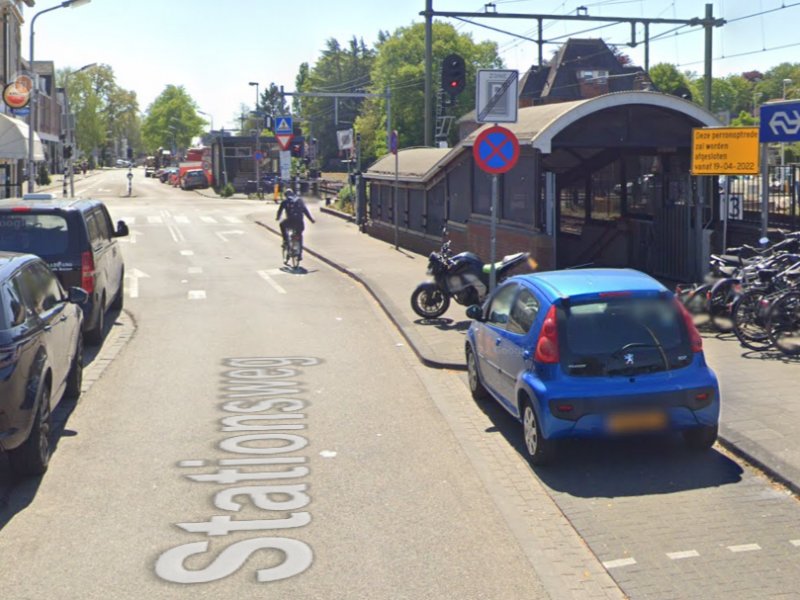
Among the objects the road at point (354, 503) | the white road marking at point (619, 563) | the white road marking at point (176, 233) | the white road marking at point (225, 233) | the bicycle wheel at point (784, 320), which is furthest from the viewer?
the white road marking at point (225, 233)

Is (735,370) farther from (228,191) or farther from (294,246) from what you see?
(228,191)

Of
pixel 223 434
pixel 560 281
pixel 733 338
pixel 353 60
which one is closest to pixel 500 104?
pixel 733 338

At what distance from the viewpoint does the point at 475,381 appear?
1054 cm

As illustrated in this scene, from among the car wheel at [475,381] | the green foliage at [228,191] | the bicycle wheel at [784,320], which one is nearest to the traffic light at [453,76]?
the bicycle wheel at [784,320]

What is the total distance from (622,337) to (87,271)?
7.36 m

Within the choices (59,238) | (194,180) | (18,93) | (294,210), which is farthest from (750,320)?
(194,180)

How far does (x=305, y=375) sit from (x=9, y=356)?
15.9 feet

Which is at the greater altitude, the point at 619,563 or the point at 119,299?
the point at 119,299

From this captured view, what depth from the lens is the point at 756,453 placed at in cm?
811

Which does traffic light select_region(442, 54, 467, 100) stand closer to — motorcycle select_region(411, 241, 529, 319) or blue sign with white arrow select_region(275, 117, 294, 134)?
blue sign with white arrow select_region(275, 117, 294, 134)

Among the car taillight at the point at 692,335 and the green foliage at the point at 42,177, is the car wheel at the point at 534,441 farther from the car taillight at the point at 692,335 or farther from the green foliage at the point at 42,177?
the green foliage at the point at 42,177

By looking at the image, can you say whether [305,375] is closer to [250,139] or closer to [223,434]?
[223,434]

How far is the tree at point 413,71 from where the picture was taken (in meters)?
79.9

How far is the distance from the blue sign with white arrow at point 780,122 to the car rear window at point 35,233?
871 centimetres
